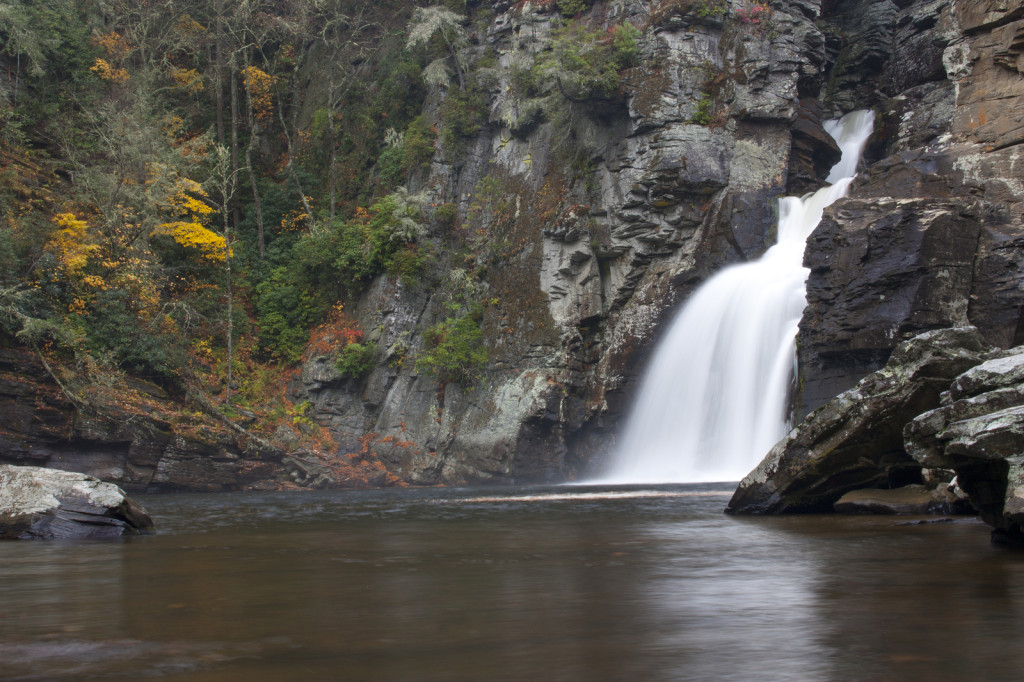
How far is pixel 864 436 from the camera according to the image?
8.98 m

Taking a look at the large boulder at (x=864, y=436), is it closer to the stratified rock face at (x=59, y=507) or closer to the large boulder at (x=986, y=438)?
the large boulder at (x=986, y=438)

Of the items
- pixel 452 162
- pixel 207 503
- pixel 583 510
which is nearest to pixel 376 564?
pixel 583 510

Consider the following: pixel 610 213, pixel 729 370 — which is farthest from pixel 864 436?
pixel 610 213

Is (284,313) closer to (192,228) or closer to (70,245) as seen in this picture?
(192,228)

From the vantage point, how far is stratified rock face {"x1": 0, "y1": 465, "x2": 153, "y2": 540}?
32.3ft

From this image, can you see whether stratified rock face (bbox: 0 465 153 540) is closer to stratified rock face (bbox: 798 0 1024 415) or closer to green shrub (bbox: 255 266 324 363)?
stratified rock face (bbox: 798 0 1024 415)

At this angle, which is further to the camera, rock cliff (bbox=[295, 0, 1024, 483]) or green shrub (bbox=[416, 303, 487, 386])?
green shrub (bbox=[416, 303, 487, 386])

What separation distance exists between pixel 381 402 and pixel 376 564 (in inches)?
707

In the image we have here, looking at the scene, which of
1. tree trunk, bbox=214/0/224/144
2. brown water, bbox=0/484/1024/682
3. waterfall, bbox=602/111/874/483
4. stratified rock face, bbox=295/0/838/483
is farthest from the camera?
tree trunk, bbox=214/0/224/144

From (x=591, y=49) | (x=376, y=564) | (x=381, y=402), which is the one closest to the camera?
(x=376, y=564)

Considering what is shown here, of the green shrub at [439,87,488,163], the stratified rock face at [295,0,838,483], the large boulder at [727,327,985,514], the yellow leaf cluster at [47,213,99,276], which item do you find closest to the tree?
the green shrub at [439,87,488,163]

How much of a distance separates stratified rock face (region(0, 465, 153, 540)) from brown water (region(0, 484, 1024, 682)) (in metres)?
0.65

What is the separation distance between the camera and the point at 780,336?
17766mm

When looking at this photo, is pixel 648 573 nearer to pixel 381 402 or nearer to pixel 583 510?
pixel 583 510
